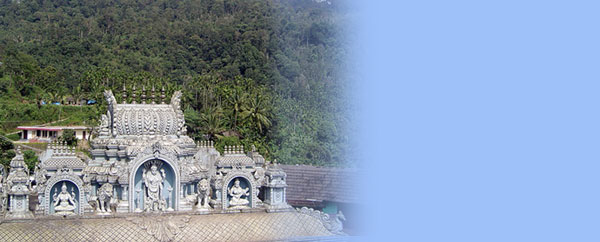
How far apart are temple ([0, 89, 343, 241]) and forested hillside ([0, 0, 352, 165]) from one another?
197 inches

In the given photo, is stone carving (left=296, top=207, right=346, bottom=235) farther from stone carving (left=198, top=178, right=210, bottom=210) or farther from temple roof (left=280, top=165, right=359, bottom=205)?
temple roof (left=280, top=165, right=359, bottom=205)

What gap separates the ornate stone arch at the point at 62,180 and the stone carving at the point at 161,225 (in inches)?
48.6

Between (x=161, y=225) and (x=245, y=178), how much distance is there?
2.67m

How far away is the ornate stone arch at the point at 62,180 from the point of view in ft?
51.6

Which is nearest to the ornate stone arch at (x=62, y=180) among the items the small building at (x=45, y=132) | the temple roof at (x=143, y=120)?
the temple roof at (x=143, y=120)

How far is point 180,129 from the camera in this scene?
17.6 metres

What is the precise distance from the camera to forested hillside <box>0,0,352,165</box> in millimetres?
28344

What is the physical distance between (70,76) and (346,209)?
44691mm

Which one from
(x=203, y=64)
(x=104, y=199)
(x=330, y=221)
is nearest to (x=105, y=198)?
(x=104, y=199)

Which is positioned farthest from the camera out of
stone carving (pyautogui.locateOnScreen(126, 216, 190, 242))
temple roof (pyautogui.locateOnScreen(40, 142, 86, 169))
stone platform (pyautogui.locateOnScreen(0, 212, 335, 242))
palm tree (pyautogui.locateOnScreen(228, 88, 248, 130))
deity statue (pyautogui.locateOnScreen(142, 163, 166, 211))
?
palm tree (pyautogui.locateOnScreen(228, 88, 248, 130))

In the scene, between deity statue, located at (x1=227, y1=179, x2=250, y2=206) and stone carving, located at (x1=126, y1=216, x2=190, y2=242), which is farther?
deity statue, located at (x1=227, y1=179, x2=250, y2=206)

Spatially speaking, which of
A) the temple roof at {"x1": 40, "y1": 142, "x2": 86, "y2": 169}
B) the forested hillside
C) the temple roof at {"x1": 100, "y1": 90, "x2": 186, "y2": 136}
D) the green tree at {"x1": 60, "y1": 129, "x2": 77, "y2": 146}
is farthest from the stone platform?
the green tree at {"x1": 60, "y1": 129, "x2": 77, "y2": 146}

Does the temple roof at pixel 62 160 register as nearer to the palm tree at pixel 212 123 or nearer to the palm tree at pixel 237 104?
the palm tree at pixel 212 123

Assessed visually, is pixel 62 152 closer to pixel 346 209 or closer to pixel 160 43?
pixel 346 209
